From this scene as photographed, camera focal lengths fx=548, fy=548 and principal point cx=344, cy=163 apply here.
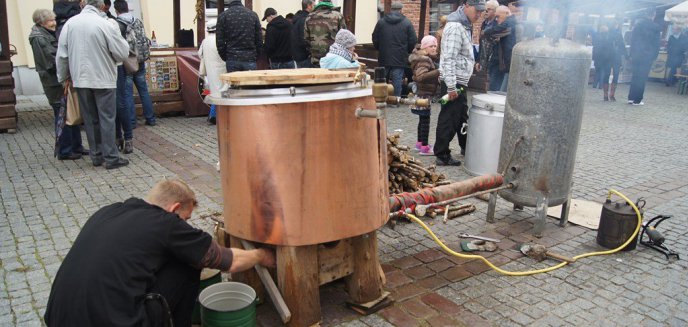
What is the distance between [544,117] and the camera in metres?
4.57

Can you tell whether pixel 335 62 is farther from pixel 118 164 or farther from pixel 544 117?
pixel 118 164

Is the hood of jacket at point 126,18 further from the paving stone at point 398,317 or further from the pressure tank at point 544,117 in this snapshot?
the paving stone at point 398,317

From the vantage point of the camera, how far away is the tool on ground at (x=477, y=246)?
4.48 m

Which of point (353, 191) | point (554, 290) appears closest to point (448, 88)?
point (554, 290)

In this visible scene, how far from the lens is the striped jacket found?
6535mm

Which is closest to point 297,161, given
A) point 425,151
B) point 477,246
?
point 477,246

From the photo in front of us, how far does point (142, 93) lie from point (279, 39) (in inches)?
94.8

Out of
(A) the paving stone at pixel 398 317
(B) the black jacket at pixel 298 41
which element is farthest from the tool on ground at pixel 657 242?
(B) the black jacket at pixel 298 41

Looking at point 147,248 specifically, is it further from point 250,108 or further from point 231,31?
point 231,31

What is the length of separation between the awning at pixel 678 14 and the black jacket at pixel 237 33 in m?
13.1

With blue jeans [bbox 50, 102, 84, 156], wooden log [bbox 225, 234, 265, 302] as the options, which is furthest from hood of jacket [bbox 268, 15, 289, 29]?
wooden log [bbox 225, 234, 265, 302]

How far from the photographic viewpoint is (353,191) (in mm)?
3145

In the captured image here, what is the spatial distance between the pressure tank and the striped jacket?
1.76m

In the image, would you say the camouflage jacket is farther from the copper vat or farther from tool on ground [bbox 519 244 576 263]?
the copper vat
